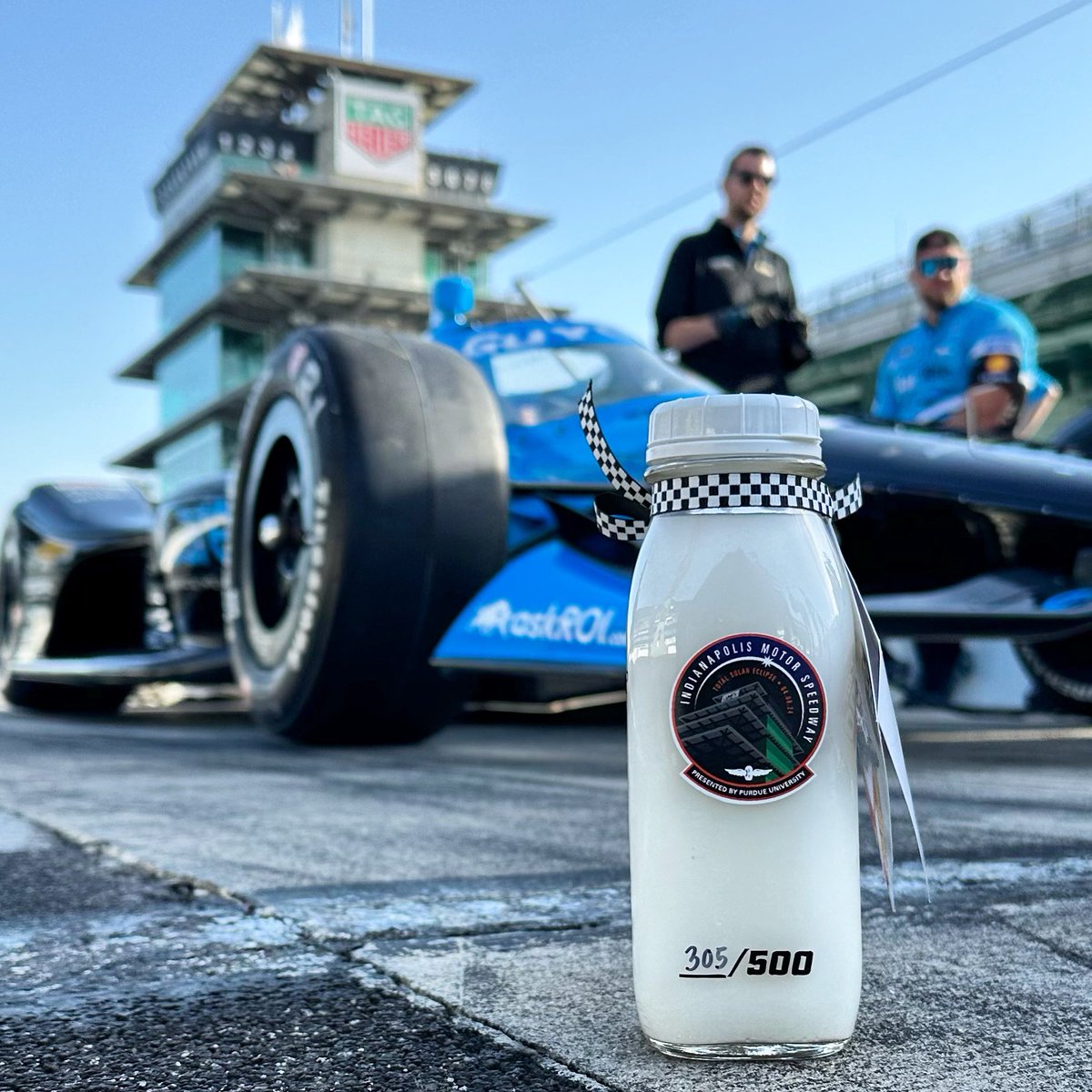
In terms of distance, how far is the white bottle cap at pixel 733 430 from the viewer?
103 cm

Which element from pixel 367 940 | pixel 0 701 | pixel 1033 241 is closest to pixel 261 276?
pixel 1033 241

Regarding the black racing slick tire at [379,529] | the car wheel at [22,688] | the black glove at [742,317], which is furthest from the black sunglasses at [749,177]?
the car wheel at [22,688]

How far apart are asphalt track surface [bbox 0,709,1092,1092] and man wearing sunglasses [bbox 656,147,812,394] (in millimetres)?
1913

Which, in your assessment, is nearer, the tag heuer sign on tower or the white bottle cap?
the white bottle cap

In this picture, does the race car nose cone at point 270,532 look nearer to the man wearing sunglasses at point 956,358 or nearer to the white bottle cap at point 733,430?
the man wearing sunglasses at point 956,358

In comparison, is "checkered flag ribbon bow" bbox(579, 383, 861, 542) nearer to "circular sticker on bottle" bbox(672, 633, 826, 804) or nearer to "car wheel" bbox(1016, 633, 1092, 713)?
"circular sticker on bottle" bbox(672, 633, 826, 804)

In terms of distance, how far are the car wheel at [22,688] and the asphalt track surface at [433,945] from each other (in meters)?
3.68

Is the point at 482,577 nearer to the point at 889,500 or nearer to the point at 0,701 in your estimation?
the point at 889,500

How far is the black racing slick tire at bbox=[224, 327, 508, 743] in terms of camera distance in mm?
3146

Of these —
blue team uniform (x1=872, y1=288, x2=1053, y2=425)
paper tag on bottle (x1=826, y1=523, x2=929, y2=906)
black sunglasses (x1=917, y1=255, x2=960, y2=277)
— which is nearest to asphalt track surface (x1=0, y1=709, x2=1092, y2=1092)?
paper tag on bottle (x1=826, y1=523, x2=929, y2=906)

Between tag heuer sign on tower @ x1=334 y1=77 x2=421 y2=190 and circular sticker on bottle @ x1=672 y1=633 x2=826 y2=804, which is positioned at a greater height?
tag heuer sign on tower @ x1=334 y1=77 x2=421 y2=190

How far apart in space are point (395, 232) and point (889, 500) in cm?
4854

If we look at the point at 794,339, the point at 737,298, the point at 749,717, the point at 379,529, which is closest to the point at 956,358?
the point at 794,339

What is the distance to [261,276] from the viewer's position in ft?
149
